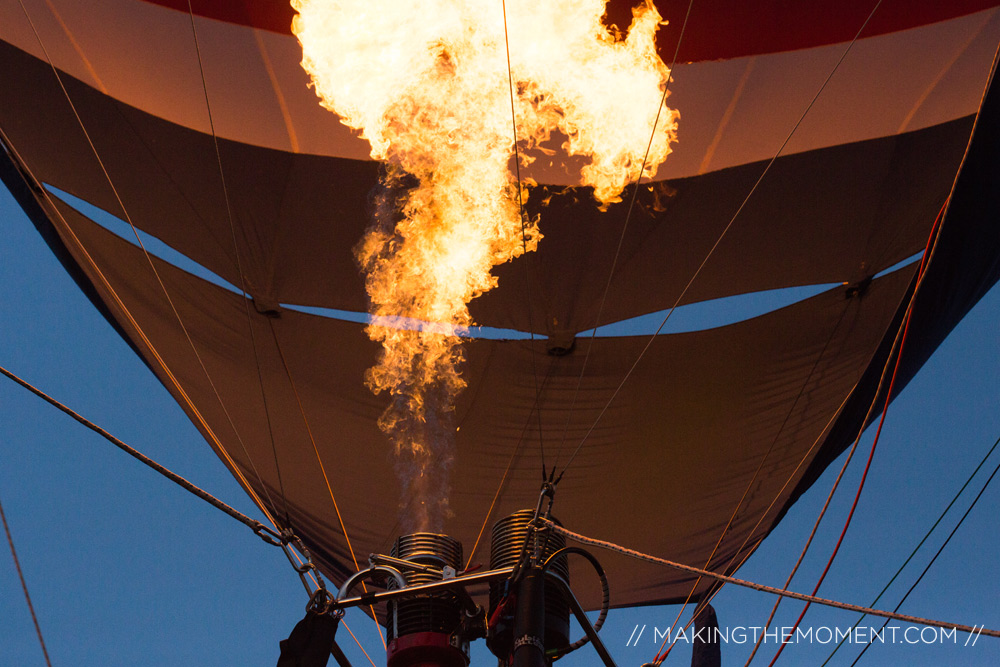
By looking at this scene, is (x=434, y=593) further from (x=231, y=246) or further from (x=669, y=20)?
(x=669, y=20)

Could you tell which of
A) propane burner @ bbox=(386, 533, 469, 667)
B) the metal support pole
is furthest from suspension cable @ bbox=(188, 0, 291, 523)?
the metal support pole

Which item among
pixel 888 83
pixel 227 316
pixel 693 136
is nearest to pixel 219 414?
pixel 227 316

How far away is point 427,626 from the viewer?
269cm

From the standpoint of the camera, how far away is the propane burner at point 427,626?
8.78 feet

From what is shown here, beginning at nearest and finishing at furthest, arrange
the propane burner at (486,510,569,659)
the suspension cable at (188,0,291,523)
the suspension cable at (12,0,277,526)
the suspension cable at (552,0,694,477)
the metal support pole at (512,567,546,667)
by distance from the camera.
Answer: the metal support pole at (512,567,546,667), the propane burner at (486,510,569,659), the suspension cable at (12,0,277,526), the suspension cable at (188,0,291,523), the suspension cable at (552,0,694,477)

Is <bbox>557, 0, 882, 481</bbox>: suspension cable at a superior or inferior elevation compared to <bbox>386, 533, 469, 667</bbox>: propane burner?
superior

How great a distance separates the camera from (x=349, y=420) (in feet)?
17.6

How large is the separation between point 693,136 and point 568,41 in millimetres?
871

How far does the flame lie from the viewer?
488 cm

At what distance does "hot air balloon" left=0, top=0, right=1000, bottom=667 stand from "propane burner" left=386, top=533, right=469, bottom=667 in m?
2.31

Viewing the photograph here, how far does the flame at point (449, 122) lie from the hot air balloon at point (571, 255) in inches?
4.8

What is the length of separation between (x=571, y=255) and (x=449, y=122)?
97cm

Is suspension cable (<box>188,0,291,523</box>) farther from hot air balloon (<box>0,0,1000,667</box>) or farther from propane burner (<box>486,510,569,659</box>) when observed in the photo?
propane burner (<box>486,510,569,659</box>)

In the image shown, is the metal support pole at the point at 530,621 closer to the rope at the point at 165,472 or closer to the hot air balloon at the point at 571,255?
the rope at the point at 165,472
